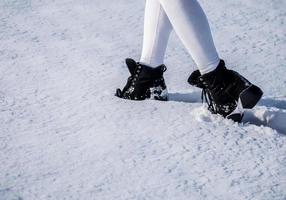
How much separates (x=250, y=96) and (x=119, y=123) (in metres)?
0.43

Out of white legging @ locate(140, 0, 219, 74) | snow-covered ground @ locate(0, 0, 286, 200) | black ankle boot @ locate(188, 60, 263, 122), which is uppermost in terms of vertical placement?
white legging @ locate(140, 0, 219, 74)

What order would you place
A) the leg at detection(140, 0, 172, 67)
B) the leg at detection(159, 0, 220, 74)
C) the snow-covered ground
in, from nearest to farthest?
the snow-covered ground → the leg at detection(159, 0, 220, 74) → the leg at detection(140, 0, 172, 67)

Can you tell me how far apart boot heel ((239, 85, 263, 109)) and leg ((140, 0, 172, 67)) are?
0.32 meters

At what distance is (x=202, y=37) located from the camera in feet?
4.66

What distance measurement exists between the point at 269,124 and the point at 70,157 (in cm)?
66

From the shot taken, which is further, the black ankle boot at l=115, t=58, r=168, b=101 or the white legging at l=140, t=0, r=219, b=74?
the black ankle boot at l=115, t=58, r=168, b=101

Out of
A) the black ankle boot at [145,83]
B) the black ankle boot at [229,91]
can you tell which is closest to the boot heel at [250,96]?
the black ankle boot at [229,91]

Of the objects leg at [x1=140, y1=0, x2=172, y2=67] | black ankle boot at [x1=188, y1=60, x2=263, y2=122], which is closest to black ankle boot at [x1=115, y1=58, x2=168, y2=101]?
leg at [x1=140, y1=0, x2=172, y2=67]

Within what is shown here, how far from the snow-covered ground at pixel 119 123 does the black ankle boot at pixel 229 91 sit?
0.04 m

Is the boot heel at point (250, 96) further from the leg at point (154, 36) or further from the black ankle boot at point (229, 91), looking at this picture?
the leg at point (154, 36)

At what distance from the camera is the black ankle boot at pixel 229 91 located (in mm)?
1428

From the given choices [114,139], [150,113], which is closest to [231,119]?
[150,113]

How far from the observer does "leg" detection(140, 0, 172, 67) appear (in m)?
1.55

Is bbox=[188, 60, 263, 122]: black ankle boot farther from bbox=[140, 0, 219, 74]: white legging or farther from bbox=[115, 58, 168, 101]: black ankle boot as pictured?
bbox=[115, 58, 168, 101]: black ankle boot
